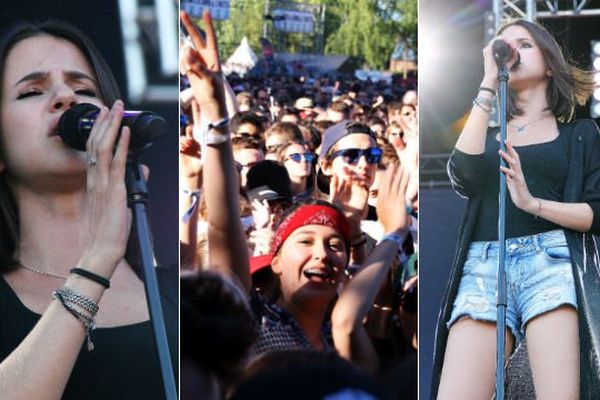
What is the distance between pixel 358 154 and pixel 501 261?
83 centimetres

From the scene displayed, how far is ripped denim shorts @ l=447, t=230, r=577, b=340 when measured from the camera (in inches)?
190

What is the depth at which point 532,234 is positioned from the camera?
488cm

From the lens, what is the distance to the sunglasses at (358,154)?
4.90 meters

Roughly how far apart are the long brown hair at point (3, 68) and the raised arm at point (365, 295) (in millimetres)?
1344

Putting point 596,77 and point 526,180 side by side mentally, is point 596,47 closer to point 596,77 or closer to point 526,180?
point 596,77

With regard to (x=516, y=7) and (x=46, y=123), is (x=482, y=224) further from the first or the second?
(x=46, y=123)

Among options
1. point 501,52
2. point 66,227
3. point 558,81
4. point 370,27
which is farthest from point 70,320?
point 558,81

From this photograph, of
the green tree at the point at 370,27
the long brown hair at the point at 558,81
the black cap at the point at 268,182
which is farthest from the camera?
the long brown hair at the point at 558,81

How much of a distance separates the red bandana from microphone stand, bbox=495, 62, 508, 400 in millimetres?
715

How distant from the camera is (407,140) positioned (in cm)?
497

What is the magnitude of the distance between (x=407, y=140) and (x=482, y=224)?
1.74 feet

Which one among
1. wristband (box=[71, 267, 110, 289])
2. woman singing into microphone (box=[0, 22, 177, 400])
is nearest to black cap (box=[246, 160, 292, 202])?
woman singing into microphone (box=[0, 22, 177, 400])

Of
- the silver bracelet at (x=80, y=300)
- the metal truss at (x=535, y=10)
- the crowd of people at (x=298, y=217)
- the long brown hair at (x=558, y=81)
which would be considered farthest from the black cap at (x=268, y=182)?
the metal truss at (x=535, y=10)

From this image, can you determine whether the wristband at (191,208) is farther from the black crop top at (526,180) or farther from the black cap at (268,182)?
the black crop top at (526,180)
